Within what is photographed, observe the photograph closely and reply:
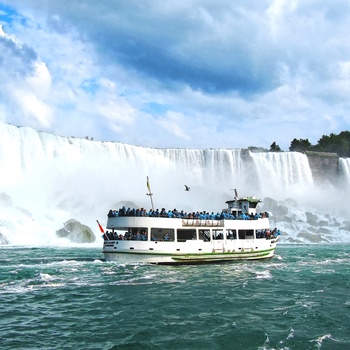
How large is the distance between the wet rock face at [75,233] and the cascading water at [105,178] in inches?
48.2

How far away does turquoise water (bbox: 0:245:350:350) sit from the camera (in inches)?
420

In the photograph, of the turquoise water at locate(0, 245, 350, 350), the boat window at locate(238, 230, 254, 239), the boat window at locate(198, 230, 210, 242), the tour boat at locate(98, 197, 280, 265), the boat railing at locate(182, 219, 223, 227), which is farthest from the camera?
the boat window at locate(238, 230, 254, 239)

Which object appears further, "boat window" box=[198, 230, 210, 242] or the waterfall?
the waterfall

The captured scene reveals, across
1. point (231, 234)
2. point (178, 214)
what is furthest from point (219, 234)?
point (178, 214)

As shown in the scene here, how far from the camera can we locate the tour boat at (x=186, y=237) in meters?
24.0

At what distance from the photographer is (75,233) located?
140 ft

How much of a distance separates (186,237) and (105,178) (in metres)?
34.0

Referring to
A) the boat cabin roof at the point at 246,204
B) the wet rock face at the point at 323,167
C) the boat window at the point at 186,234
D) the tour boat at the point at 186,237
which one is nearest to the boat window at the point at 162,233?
the tour boat at the point at 186,237

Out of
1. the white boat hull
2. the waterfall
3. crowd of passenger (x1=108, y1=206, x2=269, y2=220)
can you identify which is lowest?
the white boat hull

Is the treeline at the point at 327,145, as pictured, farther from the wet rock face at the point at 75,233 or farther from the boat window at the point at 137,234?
the boat window at the point at 137,234

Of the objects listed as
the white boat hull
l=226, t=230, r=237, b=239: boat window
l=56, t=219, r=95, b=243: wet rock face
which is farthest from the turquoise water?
l=56, t=219, r=95, b=243: wet rock face

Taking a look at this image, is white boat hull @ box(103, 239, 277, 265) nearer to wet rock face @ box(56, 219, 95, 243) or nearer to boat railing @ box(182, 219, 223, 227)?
boat railing @ box(182, 219, 223, 227)

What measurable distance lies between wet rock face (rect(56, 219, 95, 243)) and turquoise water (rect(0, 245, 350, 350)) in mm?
19079

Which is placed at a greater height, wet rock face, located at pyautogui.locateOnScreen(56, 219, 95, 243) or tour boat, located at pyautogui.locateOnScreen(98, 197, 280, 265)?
wet rock face, located at pyautogui.locateOnScreen(56, 219, 95, 243)
